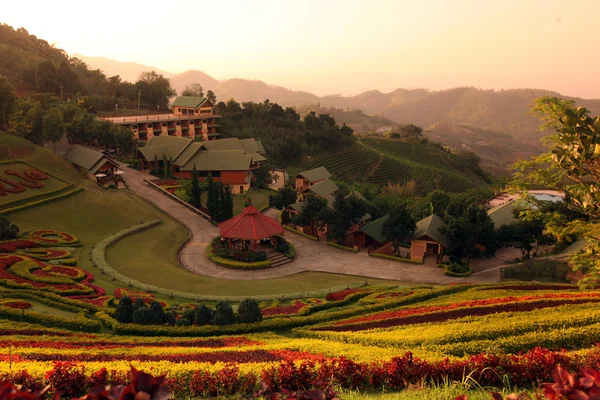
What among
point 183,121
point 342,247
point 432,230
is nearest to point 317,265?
point 342,247

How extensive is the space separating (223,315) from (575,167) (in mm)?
14144

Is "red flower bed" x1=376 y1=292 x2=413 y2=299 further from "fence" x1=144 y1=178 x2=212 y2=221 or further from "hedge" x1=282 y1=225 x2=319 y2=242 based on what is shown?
"fence" x1=144 y1=178 x2=212 y2=221

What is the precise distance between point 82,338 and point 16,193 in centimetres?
2236

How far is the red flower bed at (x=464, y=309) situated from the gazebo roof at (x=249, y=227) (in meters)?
14.2

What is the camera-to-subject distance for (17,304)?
728 inches

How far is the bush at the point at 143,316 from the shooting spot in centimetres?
1803

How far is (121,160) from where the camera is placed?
5234cm

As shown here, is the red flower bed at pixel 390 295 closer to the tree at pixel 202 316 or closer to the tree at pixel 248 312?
the tree at pixel 248 312

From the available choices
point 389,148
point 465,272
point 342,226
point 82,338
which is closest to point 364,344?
point 82,338

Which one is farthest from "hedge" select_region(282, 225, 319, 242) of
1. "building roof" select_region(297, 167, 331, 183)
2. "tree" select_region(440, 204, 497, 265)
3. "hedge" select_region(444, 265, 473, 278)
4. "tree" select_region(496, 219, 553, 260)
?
"tree" select_region(496, 219, 553, 260)

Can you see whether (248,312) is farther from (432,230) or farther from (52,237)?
(432,230)

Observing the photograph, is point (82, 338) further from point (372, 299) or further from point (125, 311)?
point (372, 299)

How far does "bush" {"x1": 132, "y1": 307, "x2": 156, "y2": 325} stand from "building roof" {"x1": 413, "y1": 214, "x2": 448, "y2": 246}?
21077 millimetres

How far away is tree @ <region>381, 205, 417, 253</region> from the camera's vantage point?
3306cm
